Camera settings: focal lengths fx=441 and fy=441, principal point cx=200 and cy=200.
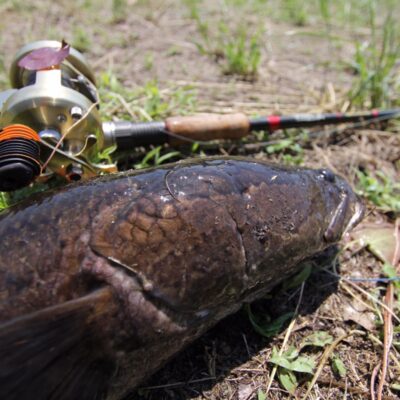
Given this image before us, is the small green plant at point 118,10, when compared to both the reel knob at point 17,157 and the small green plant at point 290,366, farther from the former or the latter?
the small green plant at point 290,366

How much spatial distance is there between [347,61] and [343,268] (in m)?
2.69

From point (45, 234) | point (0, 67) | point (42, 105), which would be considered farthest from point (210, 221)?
point (0, 67)

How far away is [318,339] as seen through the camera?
236cm

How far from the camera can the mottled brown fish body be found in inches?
61.4

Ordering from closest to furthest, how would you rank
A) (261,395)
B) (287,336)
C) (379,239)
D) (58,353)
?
1. (58,353)
2. (261,395)
3. (287,336)
4. (379,239)

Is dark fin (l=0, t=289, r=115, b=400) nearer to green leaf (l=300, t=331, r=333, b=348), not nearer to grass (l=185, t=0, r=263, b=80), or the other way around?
green leaf (l=300, t=331, r=333, b=348)

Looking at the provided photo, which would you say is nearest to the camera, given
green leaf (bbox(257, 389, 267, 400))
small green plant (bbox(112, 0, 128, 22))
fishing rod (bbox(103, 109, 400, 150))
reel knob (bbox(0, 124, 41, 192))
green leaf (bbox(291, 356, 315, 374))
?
reel knob (bbox(0, 124, 41, 192))

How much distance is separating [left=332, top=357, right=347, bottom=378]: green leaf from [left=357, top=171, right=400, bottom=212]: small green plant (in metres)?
1.24

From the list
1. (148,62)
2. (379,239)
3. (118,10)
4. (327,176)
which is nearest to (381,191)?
(379,239)

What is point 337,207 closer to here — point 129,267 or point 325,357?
point 325,357

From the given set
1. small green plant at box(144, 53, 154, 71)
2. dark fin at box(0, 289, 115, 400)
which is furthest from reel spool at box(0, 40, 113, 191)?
small green plant at box(144, 53, 154, 71)

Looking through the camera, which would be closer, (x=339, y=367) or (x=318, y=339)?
(x=339, y=367)

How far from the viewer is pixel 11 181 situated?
1982mm

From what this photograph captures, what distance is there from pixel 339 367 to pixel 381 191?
1418 millimetres
